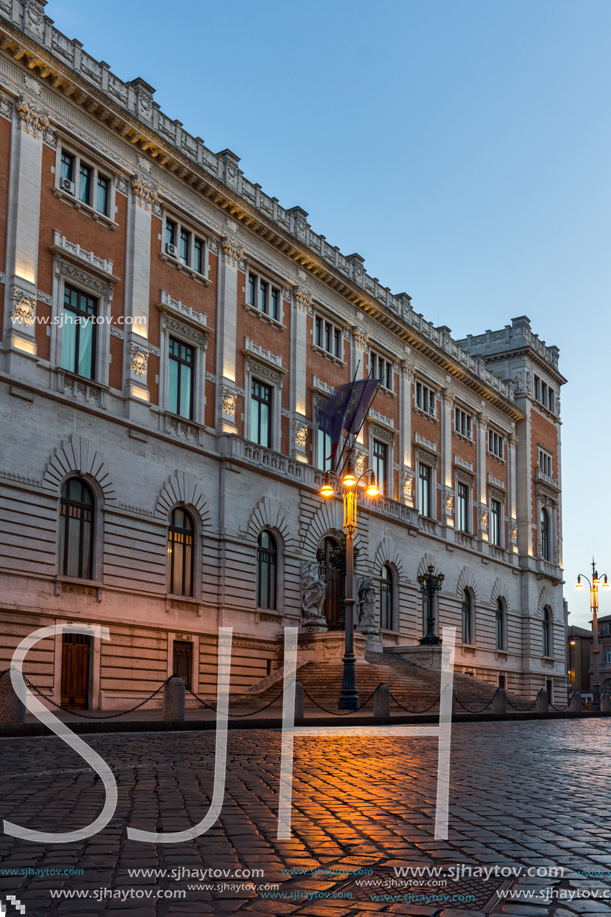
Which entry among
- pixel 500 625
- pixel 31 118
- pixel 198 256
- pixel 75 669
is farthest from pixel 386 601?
pixel 31 118

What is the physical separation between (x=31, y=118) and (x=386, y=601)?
86.5 ft

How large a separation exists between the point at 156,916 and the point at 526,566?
189 feet

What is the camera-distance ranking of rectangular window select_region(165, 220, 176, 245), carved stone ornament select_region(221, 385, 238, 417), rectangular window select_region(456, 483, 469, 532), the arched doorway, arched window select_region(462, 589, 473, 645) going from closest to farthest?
rectangular window select_region(165, 220, 176, 245) → carved stone ornament select_region(221, 385, 238, 417) → the arched doorway → arched window select_region(462, 589, 473, 645) → rectangular window select_region(456, 483, 469, 532)

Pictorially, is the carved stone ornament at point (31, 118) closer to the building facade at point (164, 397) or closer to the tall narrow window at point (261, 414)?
the building facade at point (164, 397)

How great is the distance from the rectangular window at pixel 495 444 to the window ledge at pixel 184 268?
93.7ft

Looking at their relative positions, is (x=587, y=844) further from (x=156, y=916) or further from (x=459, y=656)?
(x=459, y=656)

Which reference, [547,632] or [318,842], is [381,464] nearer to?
[547,632]

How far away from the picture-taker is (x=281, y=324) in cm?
3878

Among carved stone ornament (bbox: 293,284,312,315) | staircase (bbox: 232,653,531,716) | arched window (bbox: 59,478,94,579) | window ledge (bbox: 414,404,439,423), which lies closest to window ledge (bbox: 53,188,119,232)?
arched window (bbox: 59,478,94,579)

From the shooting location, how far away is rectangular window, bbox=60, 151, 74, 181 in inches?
1163

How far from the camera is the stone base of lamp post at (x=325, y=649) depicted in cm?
3494

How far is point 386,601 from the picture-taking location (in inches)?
1761

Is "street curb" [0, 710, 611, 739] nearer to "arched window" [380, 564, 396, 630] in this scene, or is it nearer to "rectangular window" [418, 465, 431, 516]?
"arched window" [380, 564, 396, 630]

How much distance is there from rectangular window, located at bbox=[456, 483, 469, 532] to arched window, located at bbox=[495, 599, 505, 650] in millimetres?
6009
